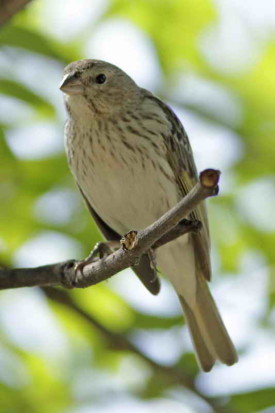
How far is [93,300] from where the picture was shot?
4355mm

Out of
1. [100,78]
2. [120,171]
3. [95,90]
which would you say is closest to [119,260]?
[120,171]

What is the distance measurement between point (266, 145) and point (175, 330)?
3.52 feet

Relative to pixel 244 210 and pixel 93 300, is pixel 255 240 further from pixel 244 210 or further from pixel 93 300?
pixel 93 300

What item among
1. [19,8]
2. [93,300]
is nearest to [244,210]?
[93,300]

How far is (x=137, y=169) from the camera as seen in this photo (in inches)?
168

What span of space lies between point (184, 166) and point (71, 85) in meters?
0.77

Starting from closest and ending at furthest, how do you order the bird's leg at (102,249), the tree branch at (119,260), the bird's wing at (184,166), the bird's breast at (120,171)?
the tree branch at (119,260) < the bird's leg at (102,249) < the bird's breast at (120,171) < the bird's wing at (184,166)

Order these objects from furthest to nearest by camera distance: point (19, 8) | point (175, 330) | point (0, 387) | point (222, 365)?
point (222, 365) → point (175, 330) → point (0, 387) → point (19, 8)

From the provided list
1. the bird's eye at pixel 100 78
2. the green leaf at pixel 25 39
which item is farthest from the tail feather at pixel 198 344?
the green leaf at pixel 25 39

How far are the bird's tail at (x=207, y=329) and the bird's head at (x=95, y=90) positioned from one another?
115 cm

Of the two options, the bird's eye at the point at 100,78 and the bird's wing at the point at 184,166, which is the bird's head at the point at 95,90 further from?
the bird's wing at the point at 184,166

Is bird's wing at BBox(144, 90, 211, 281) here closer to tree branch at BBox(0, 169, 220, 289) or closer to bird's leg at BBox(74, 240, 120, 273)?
bird's leg at BBox(74, 240, 120, 273)

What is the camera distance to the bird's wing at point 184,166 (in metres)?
4.40

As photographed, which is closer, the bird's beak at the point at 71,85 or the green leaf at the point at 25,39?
the green leaf at the point at 25,39
